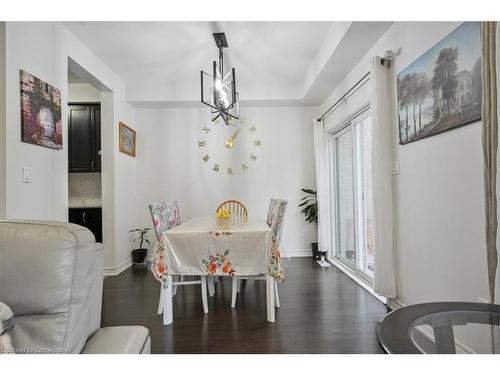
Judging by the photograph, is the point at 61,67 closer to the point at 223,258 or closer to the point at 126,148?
the point at 126,148

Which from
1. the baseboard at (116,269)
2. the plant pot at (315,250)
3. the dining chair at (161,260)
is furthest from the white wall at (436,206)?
the baseboard at (116,269)

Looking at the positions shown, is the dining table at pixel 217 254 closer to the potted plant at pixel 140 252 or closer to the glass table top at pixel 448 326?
the glass table top at pixel 448 326

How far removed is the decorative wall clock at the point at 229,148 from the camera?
4832 mm

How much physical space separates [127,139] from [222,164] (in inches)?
60.8

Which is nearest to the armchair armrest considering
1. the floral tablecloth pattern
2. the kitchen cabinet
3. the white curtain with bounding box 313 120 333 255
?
the floral tablecloth pattern

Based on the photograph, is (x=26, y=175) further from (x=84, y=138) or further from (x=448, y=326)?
(x=448, y=326)

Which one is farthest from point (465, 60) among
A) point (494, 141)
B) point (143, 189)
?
point (143, 189)

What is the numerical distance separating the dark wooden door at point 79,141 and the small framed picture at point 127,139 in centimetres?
44

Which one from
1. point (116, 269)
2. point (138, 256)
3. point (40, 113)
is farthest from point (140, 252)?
point (40, 113)

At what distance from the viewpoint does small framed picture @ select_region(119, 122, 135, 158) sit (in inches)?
164

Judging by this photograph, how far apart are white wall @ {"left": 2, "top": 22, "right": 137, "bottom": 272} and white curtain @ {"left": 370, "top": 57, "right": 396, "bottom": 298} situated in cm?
289

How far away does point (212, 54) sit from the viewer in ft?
11.6

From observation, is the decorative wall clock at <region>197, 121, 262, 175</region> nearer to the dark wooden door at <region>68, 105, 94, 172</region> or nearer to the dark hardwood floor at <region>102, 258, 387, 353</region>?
the dark wooden door at <region>68, 105, 94, 172</region>
